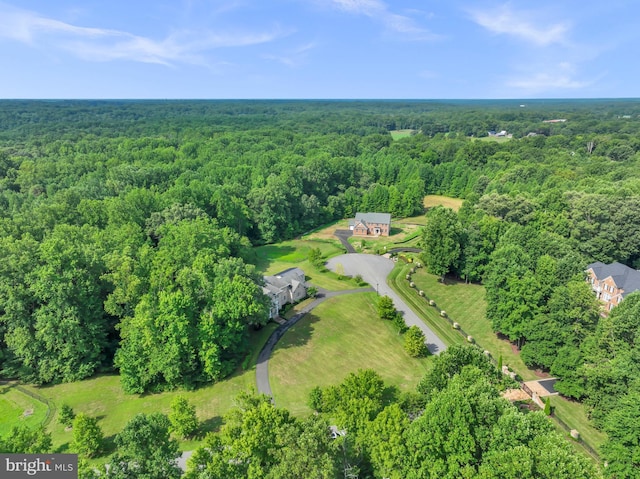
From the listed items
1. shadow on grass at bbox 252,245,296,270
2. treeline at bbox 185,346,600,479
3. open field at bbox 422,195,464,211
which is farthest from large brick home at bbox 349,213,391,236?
treeline at bbox 185,346,600,479

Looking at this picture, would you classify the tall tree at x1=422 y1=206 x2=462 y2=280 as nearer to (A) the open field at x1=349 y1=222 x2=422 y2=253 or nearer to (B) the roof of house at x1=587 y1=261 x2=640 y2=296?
(A) the open field at x1=349 y1=222 x2=422 y2=253

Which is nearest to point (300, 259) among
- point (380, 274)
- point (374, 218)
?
point (380, 274)

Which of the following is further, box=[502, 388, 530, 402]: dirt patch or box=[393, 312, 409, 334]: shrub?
box=[393, 312, 409, 334]: shrub

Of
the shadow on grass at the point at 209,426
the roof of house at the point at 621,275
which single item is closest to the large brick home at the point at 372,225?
the roof of house at the point at 621,275

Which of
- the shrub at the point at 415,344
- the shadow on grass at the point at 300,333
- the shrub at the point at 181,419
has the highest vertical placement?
the shrub at the point at 181,419

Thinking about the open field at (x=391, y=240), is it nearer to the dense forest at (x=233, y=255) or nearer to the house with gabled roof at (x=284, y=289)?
the dense forest at (x=233, y=255)

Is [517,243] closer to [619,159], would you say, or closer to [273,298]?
[273,298]

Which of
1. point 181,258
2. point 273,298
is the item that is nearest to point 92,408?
point 181,258
